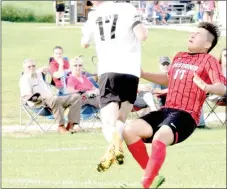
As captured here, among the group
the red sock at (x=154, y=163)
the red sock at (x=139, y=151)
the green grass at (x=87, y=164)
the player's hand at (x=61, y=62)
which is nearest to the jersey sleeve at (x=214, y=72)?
the red sock at (x=154, y=163)

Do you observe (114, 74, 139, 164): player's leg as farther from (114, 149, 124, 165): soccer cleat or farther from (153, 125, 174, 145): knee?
(153, 125, 174, 145): knee

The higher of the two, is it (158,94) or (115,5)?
(115,5)

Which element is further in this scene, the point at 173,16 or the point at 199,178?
the point at 173,16

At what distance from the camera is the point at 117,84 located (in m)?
10.8

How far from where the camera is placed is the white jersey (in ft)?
35.6

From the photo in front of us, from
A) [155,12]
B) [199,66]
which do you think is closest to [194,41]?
[199,66]

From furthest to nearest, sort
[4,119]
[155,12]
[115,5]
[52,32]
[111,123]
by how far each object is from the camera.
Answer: [155,12] < [52,32] < [4,119] < [115,5] < [111,123]

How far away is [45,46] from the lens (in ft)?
115

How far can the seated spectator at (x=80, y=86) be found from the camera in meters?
17.7

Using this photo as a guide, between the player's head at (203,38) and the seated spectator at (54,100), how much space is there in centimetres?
757

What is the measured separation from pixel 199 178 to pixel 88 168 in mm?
1517

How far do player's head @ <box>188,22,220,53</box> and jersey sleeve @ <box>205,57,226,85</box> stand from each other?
0.64 ft

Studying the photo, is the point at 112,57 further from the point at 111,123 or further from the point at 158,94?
the point at 158,94

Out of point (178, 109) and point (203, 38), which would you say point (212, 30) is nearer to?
point (203, 38)
